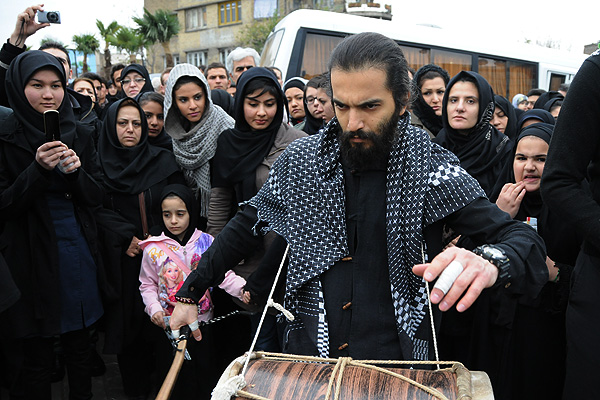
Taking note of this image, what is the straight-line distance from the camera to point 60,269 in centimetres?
289

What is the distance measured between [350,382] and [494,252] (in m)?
0.53

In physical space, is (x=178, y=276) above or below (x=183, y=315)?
below

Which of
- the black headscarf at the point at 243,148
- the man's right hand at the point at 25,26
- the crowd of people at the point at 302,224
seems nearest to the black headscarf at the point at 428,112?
the crowd of people at the point at 302,224

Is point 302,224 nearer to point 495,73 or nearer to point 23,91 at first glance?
point 23,91

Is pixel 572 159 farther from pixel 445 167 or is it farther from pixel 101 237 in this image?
pixel 101 237

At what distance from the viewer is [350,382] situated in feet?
4.47

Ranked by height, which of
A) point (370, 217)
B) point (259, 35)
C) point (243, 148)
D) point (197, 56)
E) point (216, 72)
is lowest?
point (370, 217)

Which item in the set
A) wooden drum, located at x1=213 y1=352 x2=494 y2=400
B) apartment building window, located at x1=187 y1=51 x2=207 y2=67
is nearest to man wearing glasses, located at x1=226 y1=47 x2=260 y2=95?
wooden drum, located at x1=213 y1=352 x2=494 y2=400

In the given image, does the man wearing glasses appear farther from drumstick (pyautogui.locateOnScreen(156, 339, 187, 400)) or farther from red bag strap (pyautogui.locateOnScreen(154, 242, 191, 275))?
drumstick (pyautogui.locateOnScreen(156, 339, 187, 400))

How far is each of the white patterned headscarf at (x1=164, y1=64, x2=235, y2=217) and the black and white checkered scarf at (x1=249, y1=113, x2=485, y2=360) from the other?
5.67 feet

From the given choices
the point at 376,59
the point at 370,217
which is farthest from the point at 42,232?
the point at 376,59

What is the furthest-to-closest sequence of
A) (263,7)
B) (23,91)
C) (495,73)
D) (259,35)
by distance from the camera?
1. (263,7)
2. (259,35)
3. (495,73)
4. (23,91)

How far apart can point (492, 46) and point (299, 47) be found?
3797 mm

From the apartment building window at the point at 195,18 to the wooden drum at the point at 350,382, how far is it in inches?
1384
